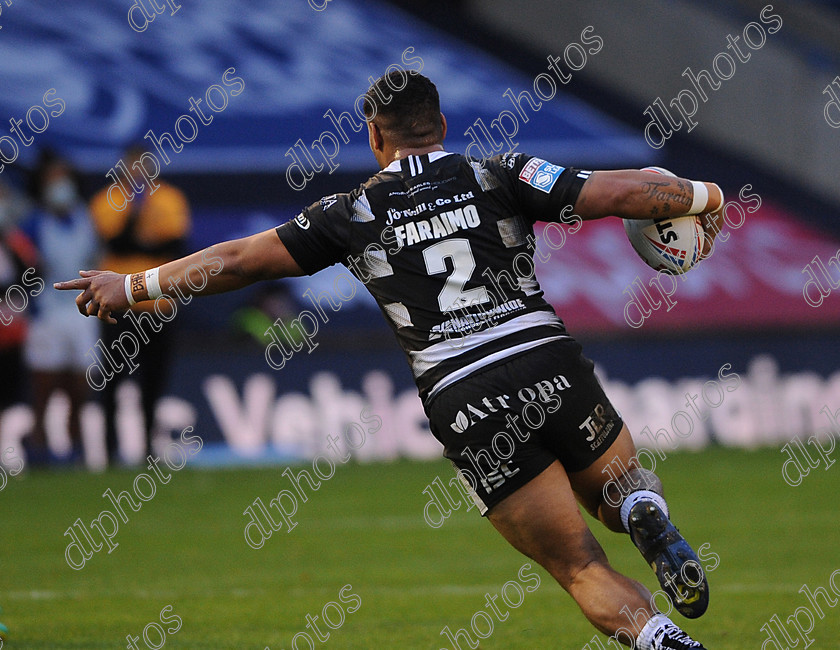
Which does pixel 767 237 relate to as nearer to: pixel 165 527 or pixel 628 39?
pixel 628 39

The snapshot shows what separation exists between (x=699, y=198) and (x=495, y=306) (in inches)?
33.1

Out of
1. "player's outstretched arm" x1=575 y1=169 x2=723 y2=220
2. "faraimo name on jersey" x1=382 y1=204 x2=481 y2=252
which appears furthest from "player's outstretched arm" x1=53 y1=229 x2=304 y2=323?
"player's outstretched arm" x1=575 y1=169 x2=723 y2=220

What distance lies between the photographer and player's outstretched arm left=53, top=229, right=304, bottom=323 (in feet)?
14.6

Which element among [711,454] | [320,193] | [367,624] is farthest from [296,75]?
[367,624]

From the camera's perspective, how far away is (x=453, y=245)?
14.3 feet

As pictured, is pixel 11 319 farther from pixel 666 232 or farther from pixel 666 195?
pixel 666 195

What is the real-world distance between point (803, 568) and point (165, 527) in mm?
4842

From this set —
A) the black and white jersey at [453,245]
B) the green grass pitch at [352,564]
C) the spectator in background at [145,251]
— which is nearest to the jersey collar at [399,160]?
the black and white jersey at [453,245]

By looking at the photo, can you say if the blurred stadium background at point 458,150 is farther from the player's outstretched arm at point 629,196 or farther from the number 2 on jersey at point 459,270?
the player's outstretched arm at point 629,196

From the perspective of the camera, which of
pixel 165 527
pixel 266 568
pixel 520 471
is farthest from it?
pixel 165 527

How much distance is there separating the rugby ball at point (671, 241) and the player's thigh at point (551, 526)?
961mm

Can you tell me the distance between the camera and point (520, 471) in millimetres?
4266

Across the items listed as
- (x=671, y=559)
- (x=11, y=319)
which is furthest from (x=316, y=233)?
(x=11, y=319)

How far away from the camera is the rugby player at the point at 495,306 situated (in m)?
4.25
